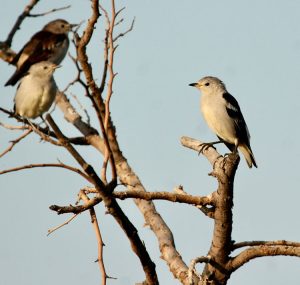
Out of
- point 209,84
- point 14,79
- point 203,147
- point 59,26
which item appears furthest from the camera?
point 209,84

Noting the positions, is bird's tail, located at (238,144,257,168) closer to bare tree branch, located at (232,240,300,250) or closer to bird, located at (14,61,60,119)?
bird, located at (14,61,60,119)

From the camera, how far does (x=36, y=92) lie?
24.4ft

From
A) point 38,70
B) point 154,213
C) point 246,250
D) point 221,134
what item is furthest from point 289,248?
point 38,70

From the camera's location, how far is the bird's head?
27.6ft

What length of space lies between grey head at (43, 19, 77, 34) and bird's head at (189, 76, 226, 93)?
6.03ft

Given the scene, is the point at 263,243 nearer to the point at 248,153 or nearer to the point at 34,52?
the point at 248,153

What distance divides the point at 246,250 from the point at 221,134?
10.8 feet

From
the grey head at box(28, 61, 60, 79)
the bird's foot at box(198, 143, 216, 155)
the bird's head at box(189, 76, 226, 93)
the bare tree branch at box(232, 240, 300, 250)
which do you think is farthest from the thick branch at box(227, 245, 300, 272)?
the bird's head at box(189, 76, 226, 93)

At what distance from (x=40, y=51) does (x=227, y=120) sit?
240cm

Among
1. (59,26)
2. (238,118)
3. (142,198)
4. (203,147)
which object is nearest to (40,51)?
(59,26)

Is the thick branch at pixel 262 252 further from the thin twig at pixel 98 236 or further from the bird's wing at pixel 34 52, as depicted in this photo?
the bird's wing at pixel 34 52

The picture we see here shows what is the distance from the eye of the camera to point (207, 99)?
26.9ft

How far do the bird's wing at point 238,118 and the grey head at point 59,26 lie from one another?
7.06 ft

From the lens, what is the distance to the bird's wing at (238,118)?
7914 mm
